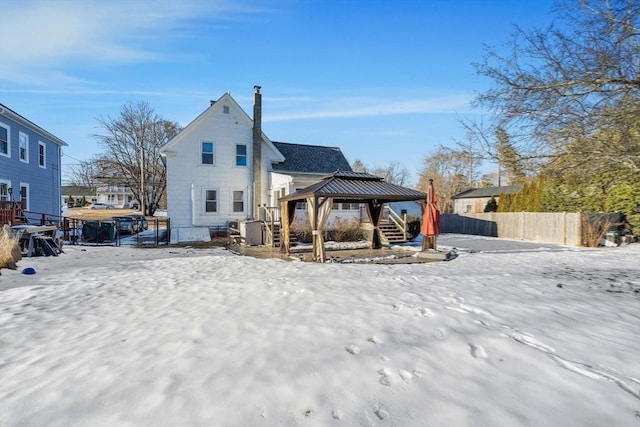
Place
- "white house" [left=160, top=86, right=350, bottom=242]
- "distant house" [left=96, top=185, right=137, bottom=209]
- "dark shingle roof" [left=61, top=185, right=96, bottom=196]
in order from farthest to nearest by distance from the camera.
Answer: "dark shingle roof" [left=61, top=185, right=96, bottom=196]
"distant house" [left=96, top=185, right=137, bottom=209]
"white house" [left=160, top=86, right=350, bottom=242]

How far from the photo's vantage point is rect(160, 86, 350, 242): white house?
19.0m

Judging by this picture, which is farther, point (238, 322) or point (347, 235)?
point (347, 235)

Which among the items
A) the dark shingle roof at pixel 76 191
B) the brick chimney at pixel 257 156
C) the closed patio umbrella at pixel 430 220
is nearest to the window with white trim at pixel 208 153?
the brick chimney at pixel 257 156

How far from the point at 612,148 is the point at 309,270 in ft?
27.4

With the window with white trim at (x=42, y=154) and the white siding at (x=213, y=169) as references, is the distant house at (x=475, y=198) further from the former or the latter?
the window with white trim at (x=42, y=154)

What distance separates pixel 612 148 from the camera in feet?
28.6

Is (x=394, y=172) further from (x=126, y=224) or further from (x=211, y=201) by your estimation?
(x=126, y=224)

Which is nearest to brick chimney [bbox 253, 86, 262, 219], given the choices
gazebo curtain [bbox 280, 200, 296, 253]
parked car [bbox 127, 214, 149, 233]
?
gazebo curtain [bbox 280, 200, 296, 253]

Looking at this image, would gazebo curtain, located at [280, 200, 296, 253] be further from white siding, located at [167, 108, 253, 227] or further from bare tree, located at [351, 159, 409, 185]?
bare tree, located at [351, 159, 409, 185]

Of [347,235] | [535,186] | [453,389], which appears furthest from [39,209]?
[535,186]

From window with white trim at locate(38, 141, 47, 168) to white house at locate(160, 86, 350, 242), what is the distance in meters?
8.18

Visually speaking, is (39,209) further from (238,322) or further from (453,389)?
(453,389)

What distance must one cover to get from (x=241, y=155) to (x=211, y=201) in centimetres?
326

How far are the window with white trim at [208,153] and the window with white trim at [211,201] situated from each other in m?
1.72
